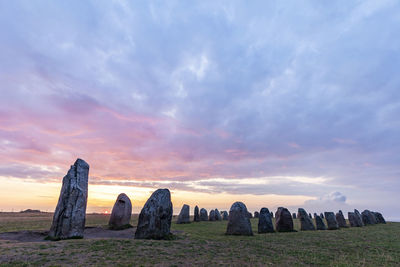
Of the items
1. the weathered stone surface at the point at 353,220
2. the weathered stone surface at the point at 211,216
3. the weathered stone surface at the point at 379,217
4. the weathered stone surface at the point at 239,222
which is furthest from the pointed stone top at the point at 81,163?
the weathered stone surface at the point at 379,217

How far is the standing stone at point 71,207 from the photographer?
1362cm

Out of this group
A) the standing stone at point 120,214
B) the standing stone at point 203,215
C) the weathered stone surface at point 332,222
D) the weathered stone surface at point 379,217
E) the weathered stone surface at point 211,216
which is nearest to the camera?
the standing stone at point 120,214

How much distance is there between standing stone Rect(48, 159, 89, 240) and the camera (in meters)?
13.6

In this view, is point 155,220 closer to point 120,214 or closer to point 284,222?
point 120,214

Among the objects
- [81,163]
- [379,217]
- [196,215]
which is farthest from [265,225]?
[379,217]

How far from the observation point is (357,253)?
1194cm

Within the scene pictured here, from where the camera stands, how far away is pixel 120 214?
2025 centimetres

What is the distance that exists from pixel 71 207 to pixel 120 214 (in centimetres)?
667

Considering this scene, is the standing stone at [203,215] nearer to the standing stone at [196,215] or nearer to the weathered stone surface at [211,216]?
the weathered stone surface at [211,216]

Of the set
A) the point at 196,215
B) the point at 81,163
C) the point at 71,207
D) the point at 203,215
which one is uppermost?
the point at 81,163

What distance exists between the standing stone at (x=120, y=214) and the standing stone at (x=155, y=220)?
6.52m

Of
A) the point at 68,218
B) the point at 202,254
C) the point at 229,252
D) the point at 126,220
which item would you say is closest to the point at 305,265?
the point at 229,252

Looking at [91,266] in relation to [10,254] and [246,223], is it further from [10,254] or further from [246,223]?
[246,223]

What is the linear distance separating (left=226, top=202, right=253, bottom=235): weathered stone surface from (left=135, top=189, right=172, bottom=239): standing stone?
19.9 feet
